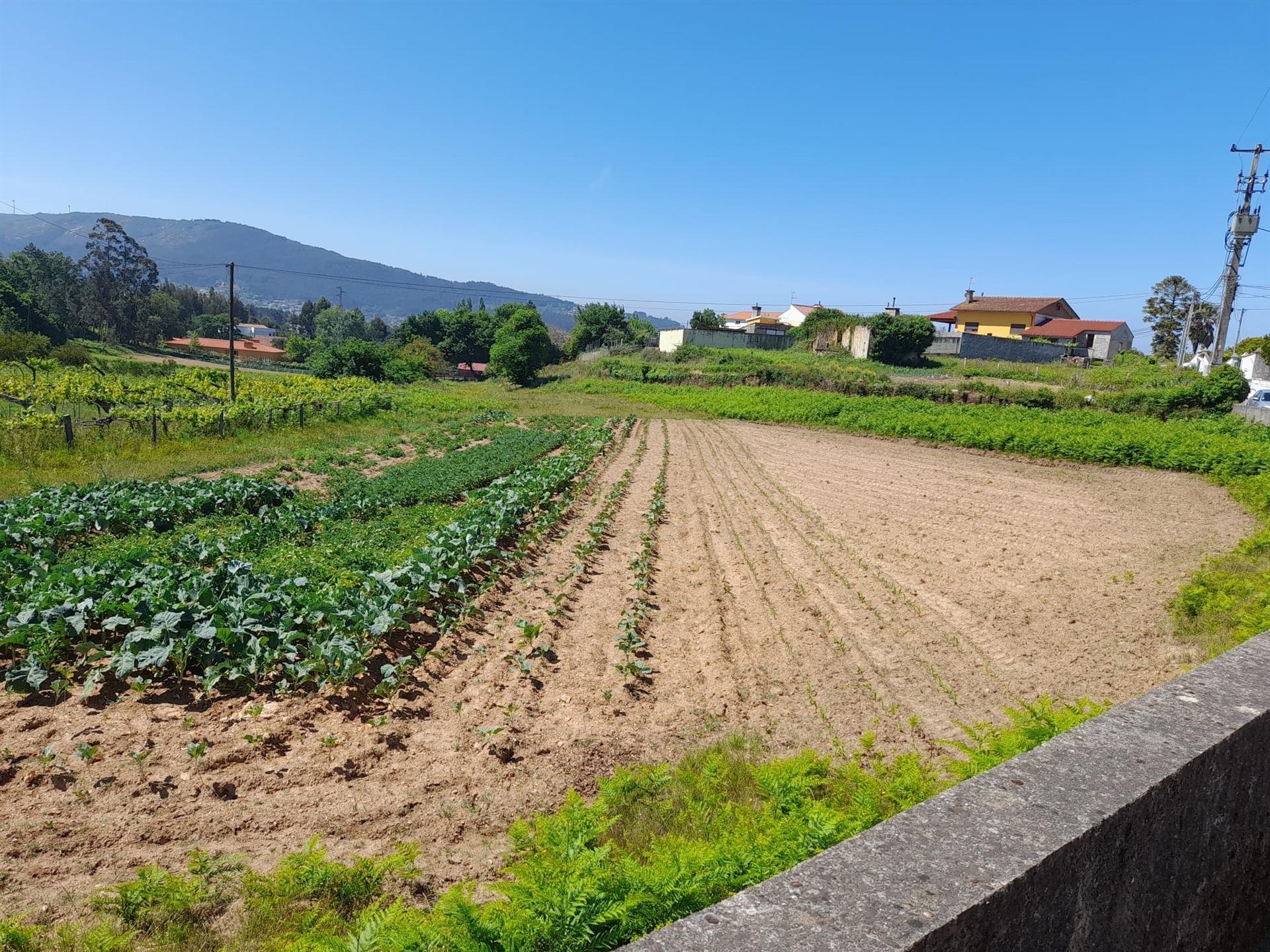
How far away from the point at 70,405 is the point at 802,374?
36.7 metres

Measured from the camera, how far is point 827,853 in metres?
2.10

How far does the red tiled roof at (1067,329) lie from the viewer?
69500mm

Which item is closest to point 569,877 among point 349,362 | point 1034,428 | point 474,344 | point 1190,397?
point 1034,428

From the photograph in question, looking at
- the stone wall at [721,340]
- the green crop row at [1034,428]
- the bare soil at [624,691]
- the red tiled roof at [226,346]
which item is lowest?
the bare soil at [624,691]

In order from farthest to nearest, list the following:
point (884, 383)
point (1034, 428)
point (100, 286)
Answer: point (100, 286)
point (884, 383)
point (1034, 428)

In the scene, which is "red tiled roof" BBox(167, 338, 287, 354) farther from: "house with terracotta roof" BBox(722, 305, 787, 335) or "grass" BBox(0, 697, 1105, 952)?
"grass" BBox(0, 697, 1105, 952)

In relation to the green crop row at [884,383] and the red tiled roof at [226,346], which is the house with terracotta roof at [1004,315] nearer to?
the green crop row at [884,383]

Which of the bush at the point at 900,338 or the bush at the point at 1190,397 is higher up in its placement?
the bush at the point at 900,338

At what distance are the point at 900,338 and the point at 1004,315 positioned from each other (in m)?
25.7

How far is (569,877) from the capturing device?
2865mm

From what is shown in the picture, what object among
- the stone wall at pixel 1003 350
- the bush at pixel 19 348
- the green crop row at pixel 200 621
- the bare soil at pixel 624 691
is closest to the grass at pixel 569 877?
the bare soil at pixel 624 691

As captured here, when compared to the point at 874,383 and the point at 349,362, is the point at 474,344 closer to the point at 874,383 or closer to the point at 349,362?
the point at 349,362

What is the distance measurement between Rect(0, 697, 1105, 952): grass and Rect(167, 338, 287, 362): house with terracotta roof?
4202 inches

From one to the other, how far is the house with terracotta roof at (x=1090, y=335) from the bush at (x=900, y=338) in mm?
17314
